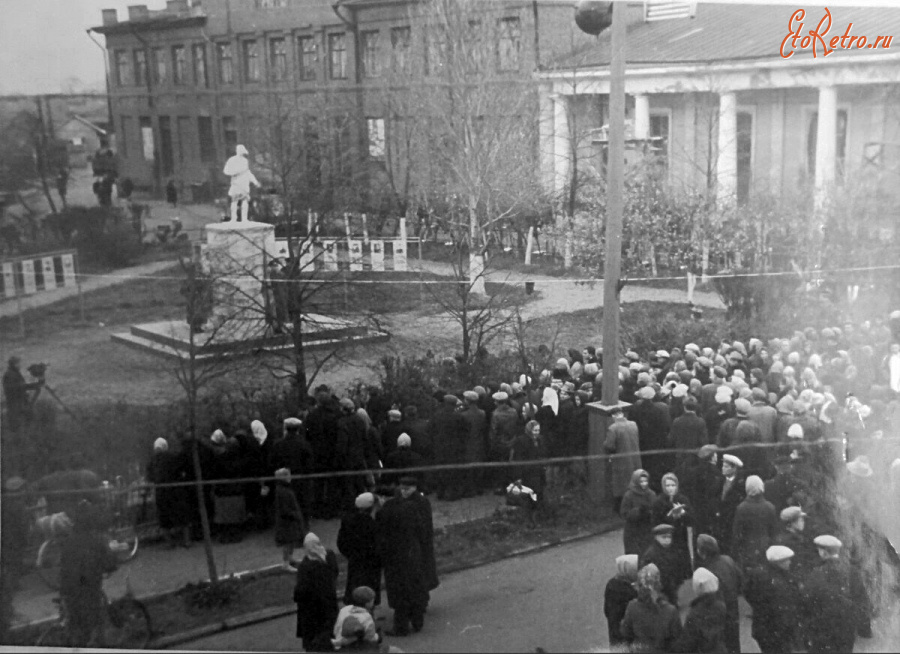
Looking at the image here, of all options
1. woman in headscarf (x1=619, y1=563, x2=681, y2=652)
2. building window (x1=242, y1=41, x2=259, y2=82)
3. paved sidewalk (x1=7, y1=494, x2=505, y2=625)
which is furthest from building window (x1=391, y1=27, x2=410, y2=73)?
woman in headscarf (x1=619, y1=563, x2=681, y2=652)

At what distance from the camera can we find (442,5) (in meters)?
4.88

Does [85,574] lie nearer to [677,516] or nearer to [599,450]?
[599,450]

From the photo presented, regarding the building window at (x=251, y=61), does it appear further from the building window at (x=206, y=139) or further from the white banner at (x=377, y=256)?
the white banner at (x=377, y=256)

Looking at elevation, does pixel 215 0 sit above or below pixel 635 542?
above

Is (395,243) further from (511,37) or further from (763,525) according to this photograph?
(763,525)

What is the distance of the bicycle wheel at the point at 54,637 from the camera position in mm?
4645

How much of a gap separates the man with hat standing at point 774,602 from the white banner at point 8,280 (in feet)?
11.3

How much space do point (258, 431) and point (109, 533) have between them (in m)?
0.77

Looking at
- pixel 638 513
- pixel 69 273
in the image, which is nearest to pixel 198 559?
pixel 69 273

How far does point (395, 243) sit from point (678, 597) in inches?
76.6

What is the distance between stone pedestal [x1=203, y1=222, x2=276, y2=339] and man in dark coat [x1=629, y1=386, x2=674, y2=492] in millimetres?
1694

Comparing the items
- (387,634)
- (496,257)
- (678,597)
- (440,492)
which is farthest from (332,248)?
(678,597)

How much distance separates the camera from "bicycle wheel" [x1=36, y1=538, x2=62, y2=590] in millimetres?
4703

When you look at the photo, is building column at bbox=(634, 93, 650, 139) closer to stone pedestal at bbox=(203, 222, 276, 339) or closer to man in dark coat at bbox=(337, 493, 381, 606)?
stone pedestal at bbox=(203, 222, 276, 339)
